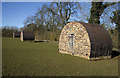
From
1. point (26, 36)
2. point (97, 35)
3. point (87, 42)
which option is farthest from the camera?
point (26, 36)

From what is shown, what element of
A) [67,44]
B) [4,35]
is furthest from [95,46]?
[4,35]

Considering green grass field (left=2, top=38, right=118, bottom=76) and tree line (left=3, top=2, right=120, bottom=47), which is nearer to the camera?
green grass field (left=2, top=38, right=118, bottom=76)

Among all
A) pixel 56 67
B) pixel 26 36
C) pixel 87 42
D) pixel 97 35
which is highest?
pixel 97 35

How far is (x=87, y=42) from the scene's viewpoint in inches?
420

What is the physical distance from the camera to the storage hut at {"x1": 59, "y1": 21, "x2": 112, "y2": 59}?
1065 cm

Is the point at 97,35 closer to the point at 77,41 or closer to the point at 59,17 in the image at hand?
the point at 77,41

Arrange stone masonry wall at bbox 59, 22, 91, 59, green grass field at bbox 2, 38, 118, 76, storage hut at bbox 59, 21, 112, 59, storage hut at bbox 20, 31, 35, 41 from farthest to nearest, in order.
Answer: storage hut at bbox 20, 31, 35, 41 → stone masonry wall at bbox 59, 22, 91, 59 → storage hut at bbox 59, 21, 112, 59 → green grass field at bbox 2, 38, 118, 76

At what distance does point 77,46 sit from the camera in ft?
38.8

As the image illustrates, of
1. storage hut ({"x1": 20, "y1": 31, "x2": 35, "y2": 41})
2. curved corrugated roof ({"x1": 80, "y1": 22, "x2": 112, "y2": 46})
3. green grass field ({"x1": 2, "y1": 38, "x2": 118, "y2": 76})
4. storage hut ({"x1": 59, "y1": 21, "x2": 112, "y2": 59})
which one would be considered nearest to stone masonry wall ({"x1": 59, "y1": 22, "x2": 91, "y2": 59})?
storage hut ({"x1": 59, "y1": 21, "x2": 112, "y2": 59})

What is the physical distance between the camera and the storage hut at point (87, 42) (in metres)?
10.6

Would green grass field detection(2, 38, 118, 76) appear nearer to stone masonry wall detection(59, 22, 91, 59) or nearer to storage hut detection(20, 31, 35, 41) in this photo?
stone masonry wall detection(59, 22, 91, 59)

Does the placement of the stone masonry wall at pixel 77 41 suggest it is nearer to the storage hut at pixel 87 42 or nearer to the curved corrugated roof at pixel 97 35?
the storage hut at pixel 87 42

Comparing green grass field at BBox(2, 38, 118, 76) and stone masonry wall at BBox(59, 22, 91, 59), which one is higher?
stone masonry wall at BBox(59, 22, 91, 59)

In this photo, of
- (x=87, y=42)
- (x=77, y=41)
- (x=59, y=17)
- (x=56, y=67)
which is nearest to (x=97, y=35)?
(x=87, y=42)
